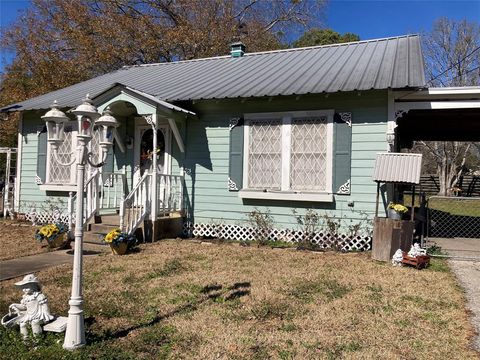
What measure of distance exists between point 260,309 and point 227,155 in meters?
5.26

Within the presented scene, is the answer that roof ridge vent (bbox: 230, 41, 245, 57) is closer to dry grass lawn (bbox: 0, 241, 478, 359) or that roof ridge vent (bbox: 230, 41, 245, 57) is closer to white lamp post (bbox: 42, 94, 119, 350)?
dry grass lawn (bbox: 0, 241, 478, 359)

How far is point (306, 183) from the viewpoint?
28.7 feet

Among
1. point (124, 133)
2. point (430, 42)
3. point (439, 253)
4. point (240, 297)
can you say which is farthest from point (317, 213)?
point (430, 42)

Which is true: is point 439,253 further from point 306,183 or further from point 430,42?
point 430,42

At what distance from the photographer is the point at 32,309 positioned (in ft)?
12.5

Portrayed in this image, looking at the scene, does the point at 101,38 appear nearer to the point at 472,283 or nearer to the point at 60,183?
the point at 60,183

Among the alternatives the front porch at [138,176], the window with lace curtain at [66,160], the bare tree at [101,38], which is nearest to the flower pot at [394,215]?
the front porch at [138,176]

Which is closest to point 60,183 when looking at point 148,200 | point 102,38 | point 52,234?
point 52,234

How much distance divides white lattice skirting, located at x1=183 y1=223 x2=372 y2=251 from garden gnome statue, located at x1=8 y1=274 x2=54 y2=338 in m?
5.78

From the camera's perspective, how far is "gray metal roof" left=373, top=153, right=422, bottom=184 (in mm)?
7301

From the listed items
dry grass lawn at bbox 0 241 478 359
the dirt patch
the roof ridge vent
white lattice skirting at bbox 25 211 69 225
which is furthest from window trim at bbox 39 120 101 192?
the dirt patch

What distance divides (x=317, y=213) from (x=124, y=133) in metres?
5.38

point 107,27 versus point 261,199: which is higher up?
point 107,27

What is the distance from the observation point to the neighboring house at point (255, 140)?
8.37 m
